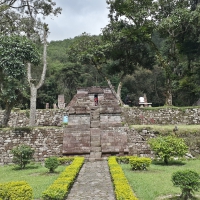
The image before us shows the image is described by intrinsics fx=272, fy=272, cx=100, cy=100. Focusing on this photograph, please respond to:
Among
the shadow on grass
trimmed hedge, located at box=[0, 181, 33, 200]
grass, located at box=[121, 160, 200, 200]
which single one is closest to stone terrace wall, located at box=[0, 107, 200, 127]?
the shadow on grass

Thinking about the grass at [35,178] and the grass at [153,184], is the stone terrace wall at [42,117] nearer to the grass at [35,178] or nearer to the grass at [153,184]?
the grass at [35,178]

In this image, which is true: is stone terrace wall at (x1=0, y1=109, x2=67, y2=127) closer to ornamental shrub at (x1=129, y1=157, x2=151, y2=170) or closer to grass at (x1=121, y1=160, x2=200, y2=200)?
ornamental shrub at (x1=129, y1=157, x2=151, y2=170)

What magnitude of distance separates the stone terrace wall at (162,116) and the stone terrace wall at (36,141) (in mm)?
6138

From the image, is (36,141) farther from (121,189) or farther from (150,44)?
(150,44)

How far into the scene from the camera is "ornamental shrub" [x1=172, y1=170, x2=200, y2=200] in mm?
5637

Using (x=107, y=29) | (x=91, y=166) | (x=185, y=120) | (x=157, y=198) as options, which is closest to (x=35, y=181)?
(x=91, y=166)

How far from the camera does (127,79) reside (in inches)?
1393

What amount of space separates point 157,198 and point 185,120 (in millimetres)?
12528

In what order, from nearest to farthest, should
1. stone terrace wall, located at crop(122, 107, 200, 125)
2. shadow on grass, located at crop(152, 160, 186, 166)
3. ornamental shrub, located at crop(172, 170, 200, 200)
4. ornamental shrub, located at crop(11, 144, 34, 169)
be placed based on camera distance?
ornamental shrub, located at crop(172, 170, 200, 200)
ornamental shrub, located at crop(11, 144, 34, 169)
shadow on grass, located at crop(152, 160, 186, 166)
stone terrace wall, located at crop(122, 107, 200, 125)

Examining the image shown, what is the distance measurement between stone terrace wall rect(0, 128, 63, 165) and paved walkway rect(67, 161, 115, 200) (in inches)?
127

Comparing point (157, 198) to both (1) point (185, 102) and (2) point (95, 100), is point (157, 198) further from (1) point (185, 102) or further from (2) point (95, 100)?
(1) point (185, 102)

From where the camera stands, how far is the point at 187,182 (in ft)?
18.5

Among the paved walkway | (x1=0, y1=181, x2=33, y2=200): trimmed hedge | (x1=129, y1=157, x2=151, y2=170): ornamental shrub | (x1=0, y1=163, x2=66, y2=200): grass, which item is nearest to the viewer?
(x1=0, y1=181, x2=33, y2=200): trimmed hedge

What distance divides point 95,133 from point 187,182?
7852mm
